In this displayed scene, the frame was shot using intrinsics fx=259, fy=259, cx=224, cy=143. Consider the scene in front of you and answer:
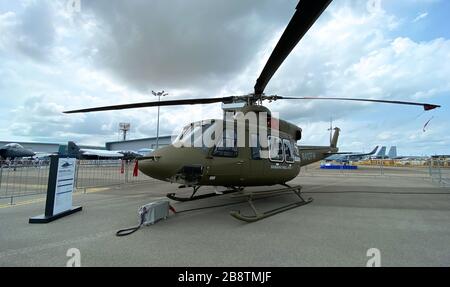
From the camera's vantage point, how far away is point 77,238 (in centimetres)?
455

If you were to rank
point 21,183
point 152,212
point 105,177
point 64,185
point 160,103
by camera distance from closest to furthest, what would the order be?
1. point 152,212
2. point 64,185
3. point 160,103
4. point 21,183
5. point 105,177

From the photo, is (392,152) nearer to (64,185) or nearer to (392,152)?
(392,152)

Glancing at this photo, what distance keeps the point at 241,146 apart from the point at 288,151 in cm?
238

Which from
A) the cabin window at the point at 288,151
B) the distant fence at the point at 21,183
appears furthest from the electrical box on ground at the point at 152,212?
the distant fence at the point at 21,183

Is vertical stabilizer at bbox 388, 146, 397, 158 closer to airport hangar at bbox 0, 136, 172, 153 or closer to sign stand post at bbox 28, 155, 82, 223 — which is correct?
airport hangar at bbox 0, 136, 172, 153

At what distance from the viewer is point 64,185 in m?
6.36

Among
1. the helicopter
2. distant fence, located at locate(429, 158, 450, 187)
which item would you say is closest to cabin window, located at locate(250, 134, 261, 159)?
the helicopter

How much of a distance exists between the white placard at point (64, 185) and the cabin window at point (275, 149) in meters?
5.27

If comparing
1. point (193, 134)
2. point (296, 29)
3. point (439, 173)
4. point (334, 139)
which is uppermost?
point (296, 29)

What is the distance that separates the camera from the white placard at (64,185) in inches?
237

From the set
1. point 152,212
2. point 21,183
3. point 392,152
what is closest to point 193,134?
point 152,212

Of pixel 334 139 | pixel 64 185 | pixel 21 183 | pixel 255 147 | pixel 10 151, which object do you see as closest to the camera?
pixel 64 185
